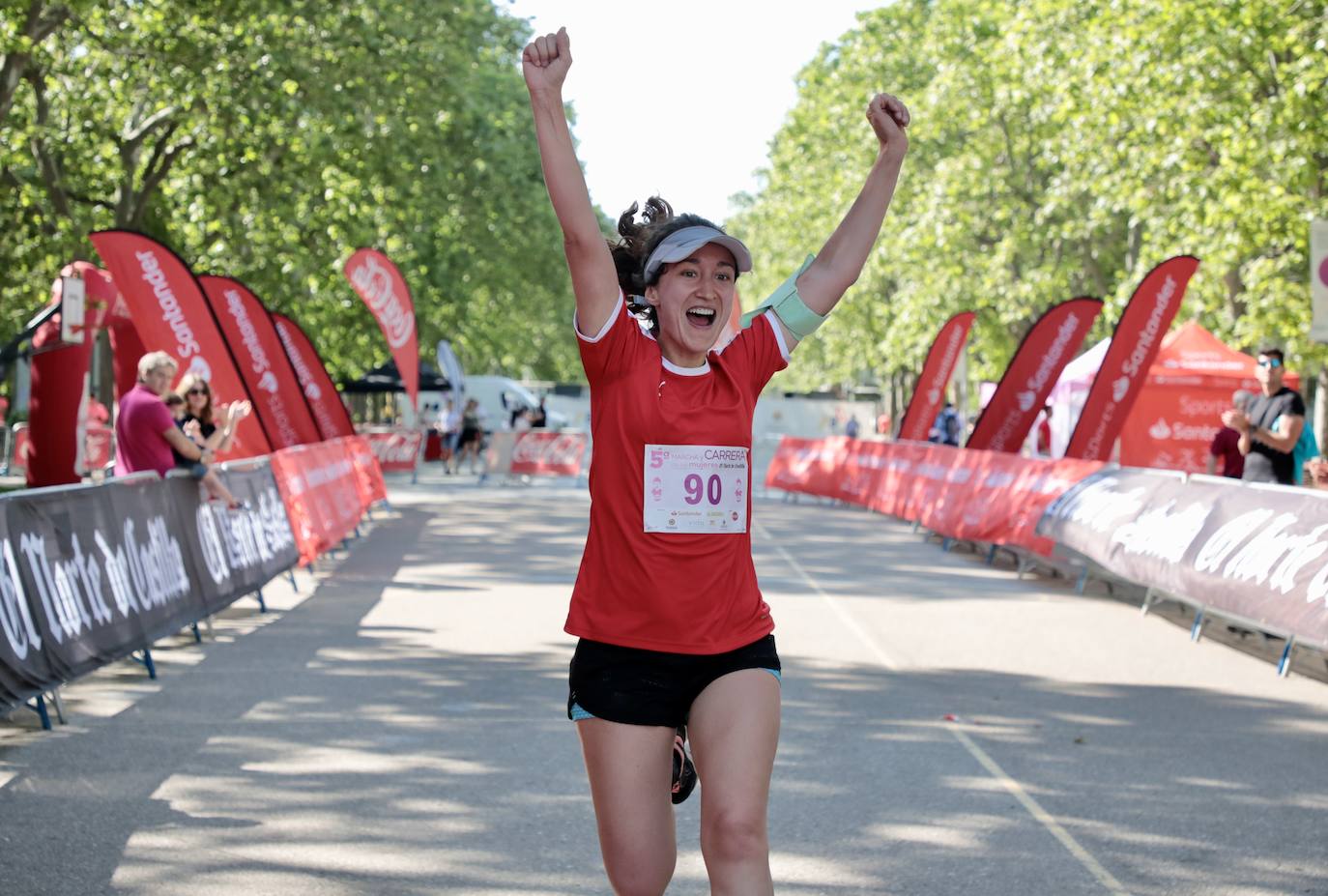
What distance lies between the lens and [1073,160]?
30.7 m

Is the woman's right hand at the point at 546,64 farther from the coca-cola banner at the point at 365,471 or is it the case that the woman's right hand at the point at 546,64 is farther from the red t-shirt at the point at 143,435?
the coca-cola banner at the point at 365,471

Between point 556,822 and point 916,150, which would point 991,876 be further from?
point 916,150

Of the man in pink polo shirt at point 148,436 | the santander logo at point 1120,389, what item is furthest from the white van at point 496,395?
the man in pink polo shirt at point 148,436

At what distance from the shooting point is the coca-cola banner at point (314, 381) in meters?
25.0

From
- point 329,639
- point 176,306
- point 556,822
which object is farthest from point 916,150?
point 556,822

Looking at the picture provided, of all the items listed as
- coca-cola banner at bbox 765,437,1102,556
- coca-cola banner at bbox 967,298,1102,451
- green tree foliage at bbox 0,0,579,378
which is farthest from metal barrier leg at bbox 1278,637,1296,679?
green tree foliage at bbox 0,0,579,378

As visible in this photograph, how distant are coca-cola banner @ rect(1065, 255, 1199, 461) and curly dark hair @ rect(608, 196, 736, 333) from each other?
554 inches

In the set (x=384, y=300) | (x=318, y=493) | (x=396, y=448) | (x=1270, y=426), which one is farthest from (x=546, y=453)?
(x=1270, y=426)

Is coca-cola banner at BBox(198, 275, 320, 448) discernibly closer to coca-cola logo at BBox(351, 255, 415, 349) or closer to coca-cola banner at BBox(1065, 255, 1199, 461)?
coca-cola logo at BBox(351, 255, 415, 349)

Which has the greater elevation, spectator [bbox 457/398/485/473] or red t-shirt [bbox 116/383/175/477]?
red t-shirt [bbox 116/383/175/477]

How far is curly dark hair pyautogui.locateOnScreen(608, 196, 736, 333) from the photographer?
432cm

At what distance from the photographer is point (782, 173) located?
6856 cm

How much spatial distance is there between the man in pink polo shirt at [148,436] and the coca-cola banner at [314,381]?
12.5 meters

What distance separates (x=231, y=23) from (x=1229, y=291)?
1643 cm
